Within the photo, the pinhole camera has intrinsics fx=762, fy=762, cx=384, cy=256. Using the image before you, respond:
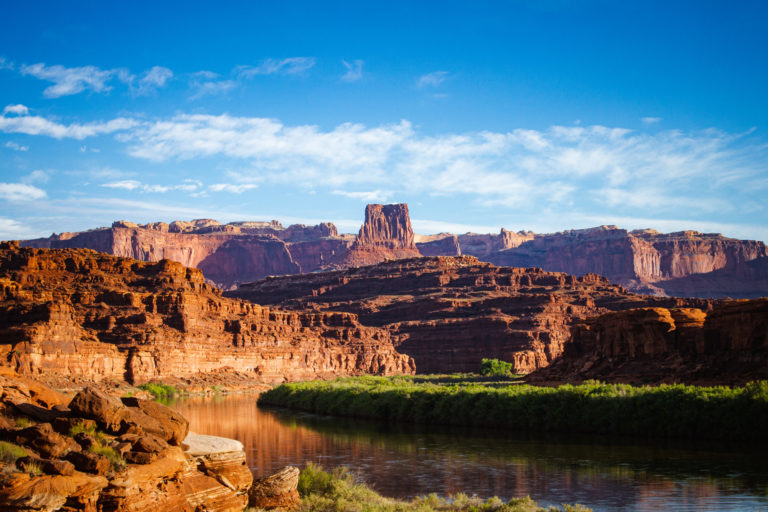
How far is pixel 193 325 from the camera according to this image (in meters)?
89.9

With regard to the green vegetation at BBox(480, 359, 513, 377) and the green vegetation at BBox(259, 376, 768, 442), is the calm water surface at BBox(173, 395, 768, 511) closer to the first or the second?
the green vegetation at BBox(259, 376, 768, 442)

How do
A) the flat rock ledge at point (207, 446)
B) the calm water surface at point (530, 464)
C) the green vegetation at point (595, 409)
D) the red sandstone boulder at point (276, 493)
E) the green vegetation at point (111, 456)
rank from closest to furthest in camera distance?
the green vegetation at point (111, 456), the flat rock ledge at point (207, 446), the red sandstone boulder at point (276, 493), the calm water surface at point (530, 464), the green vegetation at point (595, 409)

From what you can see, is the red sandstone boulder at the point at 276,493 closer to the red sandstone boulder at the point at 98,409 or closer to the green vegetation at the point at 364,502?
the green vegetation at the point at 364,502

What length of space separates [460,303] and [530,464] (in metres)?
103

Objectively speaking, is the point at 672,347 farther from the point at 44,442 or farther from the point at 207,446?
the point at 44,442

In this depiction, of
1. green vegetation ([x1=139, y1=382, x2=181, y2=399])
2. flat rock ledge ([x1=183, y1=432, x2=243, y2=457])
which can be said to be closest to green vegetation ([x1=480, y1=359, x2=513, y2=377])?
green vegetation ([x1=139, y1=382, x2=181, y2=399])

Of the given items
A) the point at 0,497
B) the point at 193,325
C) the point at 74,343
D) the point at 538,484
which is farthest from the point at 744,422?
the point at 193,325

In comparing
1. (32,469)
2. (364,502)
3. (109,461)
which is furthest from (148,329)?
(32,469)

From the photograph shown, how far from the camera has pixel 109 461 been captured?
1093 centimetres

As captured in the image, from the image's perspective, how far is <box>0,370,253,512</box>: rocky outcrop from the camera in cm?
1012

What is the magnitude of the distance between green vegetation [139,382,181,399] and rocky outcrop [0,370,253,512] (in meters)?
53.9

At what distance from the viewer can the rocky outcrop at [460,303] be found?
364 feet

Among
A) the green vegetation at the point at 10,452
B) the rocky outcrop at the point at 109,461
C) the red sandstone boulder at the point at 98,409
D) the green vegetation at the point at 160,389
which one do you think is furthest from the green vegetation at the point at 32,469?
the green vegetation at the point at 160,389

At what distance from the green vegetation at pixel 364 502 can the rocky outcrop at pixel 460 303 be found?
278ft
